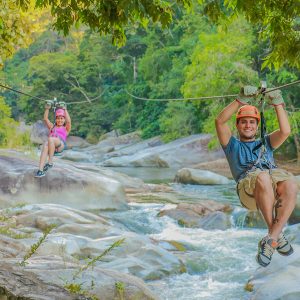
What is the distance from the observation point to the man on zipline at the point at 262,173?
16.7 ft

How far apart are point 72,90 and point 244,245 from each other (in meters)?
36.0

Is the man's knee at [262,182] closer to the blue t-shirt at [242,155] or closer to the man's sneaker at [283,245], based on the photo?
the blue t-shirt at [242,155]

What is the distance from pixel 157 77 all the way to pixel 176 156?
11255 millimetres

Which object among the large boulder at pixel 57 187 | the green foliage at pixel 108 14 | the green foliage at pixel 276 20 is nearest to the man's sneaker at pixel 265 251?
the green foliage at pixel 276 20

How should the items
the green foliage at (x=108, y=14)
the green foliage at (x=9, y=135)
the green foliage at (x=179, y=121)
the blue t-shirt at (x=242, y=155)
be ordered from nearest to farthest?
the green foliage at (x=108, y=14)
the blue t-shirt at (x=242, y=155)
the green foliage at (x=9, y=135)
the green foliage at (x=179, y=121)

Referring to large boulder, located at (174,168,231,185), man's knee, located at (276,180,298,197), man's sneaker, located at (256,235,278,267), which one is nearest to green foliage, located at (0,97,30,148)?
large boulder, located at (174,168,231,185)

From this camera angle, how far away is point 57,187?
16.0 metres

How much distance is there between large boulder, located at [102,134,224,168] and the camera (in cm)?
3108

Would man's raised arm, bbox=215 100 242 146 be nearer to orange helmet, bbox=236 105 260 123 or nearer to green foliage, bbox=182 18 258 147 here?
orange helmet, bbox=236 105 260 123

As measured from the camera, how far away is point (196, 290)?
10.1 metres

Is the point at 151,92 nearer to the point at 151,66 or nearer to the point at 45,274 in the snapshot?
the point at 151,66

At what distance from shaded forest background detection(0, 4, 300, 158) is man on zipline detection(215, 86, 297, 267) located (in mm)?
15868

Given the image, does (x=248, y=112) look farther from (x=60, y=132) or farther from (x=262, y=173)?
(x=60, y=132)

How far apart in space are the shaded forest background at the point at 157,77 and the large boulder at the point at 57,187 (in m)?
7.66
